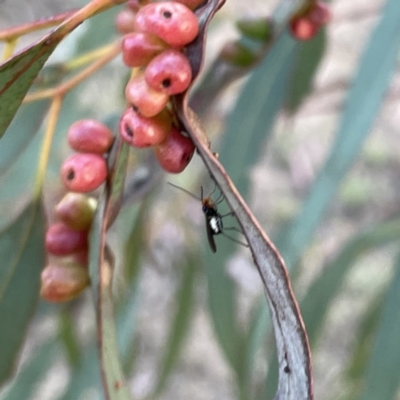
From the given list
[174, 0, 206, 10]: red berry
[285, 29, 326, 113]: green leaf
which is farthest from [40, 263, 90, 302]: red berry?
[285, 29, 326, 113]: green leaf

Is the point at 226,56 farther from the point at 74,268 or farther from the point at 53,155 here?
the point at 53,155

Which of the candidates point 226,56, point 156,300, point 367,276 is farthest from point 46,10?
point 226,56

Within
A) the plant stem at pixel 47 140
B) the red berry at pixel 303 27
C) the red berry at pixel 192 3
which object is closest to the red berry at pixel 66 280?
the plant stem at pixel 47 140

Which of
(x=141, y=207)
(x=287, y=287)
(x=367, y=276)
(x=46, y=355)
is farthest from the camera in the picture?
(x=367, y=276)

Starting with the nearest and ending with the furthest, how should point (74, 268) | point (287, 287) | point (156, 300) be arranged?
point (287, 287) → point (74, 268) → point (156, 300)

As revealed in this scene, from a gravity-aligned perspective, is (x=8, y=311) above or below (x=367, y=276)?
above

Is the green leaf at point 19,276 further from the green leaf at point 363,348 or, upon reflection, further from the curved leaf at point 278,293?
the green leaf at point 363,348

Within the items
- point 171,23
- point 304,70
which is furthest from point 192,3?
point 304,70

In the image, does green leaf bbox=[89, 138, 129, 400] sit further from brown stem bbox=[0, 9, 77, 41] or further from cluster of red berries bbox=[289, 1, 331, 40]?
cluster of red berries bbox=[289, 1, 331, 40]
